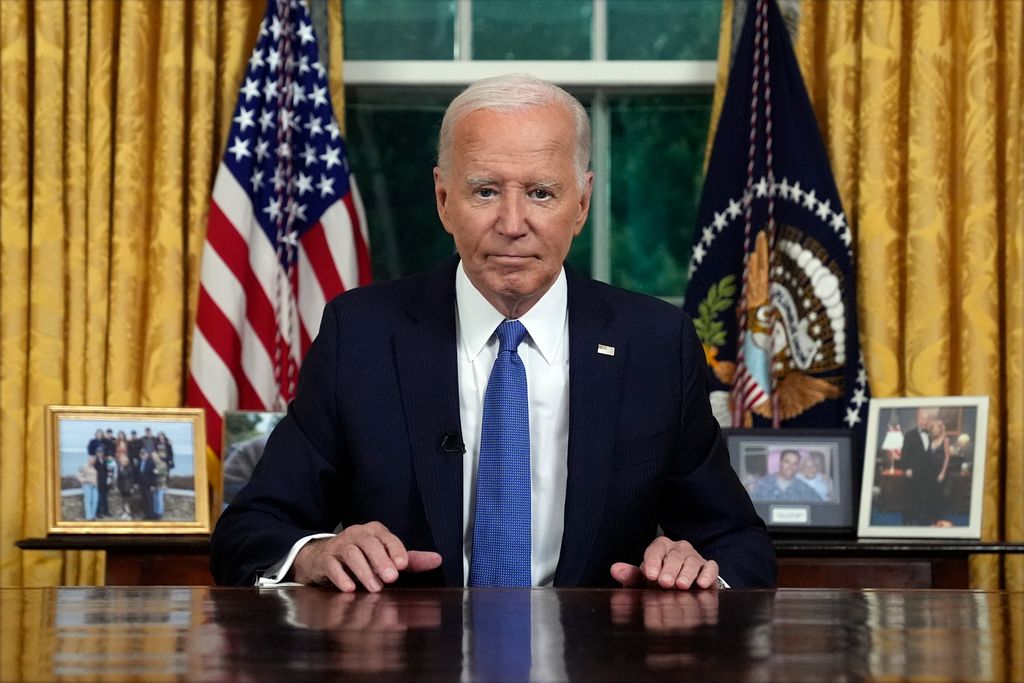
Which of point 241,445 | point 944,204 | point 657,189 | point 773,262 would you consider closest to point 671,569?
point 241,445

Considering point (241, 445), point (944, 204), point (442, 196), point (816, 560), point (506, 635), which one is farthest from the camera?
point (944, 204)

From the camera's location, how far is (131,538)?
3184mm

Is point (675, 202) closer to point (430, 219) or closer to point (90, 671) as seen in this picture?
point (430, 219)

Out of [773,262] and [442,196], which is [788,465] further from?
[442,196]

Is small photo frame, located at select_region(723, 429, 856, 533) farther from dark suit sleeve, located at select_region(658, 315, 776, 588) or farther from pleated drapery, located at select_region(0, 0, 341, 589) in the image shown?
pleated drapery, located at select_region(0, 0, 341, 589)

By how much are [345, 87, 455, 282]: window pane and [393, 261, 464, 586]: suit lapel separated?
1.67m

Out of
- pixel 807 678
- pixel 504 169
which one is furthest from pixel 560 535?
pixel 807 678

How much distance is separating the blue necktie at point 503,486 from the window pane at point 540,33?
200cm

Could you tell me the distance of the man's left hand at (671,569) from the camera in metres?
1.81

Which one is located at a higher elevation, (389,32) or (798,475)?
(389,32)

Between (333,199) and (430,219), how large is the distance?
0.39m

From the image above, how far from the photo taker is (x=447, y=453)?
2.09 metres

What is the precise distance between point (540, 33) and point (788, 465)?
1.47m

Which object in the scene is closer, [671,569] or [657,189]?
[671,569]
